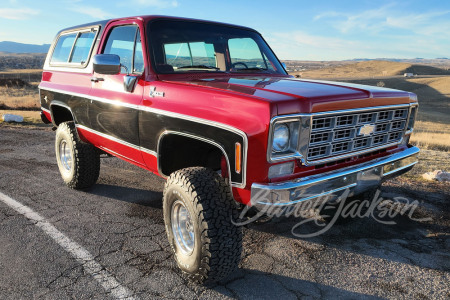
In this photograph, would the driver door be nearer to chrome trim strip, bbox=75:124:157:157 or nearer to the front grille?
chrome trim strip, bbox=75:124:157:157

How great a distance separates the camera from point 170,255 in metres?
3.31

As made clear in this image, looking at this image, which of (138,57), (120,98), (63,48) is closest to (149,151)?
(120,98)

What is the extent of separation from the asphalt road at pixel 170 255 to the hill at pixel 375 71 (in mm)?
98926

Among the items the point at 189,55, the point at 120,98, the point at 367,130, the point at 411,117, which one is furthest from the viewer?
the point at 189,55

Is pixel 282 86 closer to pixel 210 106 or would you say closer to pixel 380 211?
pixel 210 106

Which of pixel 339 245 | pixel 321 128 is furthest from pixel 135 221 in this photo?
pixel 321 128

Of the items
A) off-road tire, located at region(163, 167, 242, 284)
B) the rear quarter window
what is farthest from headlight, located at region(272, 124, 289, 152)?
the rear quarter window

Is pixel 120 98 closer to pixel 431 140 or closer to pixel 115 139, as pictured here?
pixel 115 139

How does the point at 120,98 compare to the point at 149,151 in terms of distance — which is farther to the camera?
the point at 120,98

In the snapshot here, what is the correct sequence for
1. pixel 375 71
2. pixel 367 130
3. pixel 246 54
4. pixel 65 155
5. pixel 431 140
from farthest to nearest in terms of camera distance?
1. pixel 375 71
2. pixel 431 140
3. pixel 65 155
4. pixel 246 54
5. pixel 367 130

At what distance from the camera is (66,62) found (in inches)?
190

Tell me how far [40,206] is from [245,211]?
116 inches

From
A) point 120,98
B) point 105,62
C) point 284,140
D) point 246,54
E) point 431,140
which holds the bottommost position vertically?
point 431,140

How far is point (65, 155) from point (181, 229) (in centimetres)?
294
